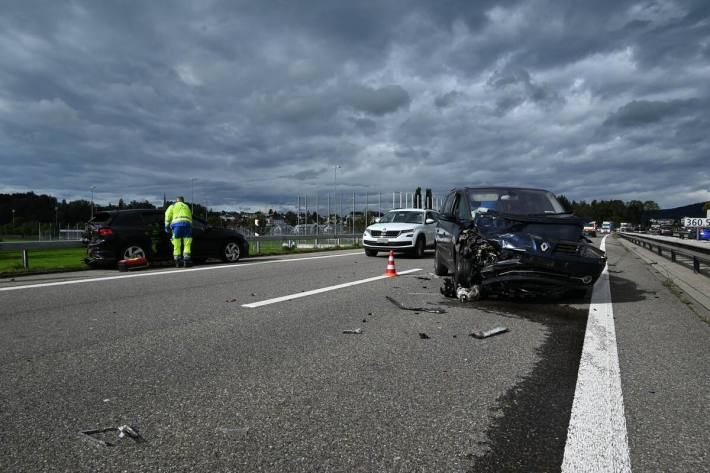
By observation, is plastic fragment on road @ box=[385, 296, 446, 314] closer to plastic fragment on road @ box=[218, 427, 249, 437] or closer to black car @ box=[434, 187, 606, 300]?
black car @ box=[434, 187, 606, 300]

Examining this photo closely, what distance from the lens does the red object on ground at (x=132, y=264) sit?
1144cm

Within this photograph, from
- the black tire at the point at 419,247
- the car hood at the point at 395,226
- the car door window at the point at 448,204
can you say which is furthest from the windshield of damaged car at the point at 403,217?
the car door window at the point at 448,204

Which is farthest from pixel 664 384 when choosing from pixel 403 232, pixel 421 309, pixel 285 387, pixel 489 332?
pixel 403 232

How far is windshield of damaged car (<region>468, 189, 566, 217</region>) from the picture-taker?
7582mm

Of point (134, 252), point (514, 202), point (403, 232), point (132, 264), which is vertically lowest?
point (132, 264)

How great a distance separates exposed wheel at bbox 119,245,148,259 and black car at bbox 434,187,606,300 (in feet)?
27.9

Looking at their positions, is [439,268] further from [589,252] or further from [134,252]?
[134,252]

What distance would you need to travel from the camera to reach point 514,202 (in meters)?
7.85

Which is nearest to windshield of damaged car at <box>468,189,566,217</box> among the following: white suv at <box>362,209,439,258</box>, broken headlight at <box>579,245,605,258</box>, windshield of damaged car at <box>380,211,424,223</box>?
broken headlight at <box>579,245,605,258</box>

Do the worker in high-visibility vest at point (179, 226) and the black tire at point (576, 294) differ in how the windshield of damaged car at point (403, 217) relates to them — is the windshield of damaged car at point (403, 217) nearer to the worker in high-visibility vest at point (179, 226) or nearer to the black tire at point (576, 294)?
the worker in high-visibility vest at point (179, 226)

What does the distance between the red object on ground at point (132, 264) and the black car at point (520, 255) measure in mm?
7975

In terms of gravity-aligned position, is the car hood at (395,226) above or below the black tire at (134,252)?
above

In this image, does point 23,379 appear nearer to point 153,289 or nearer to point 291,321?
point 291,321

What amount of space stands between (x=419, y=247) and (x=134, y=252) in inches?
342
